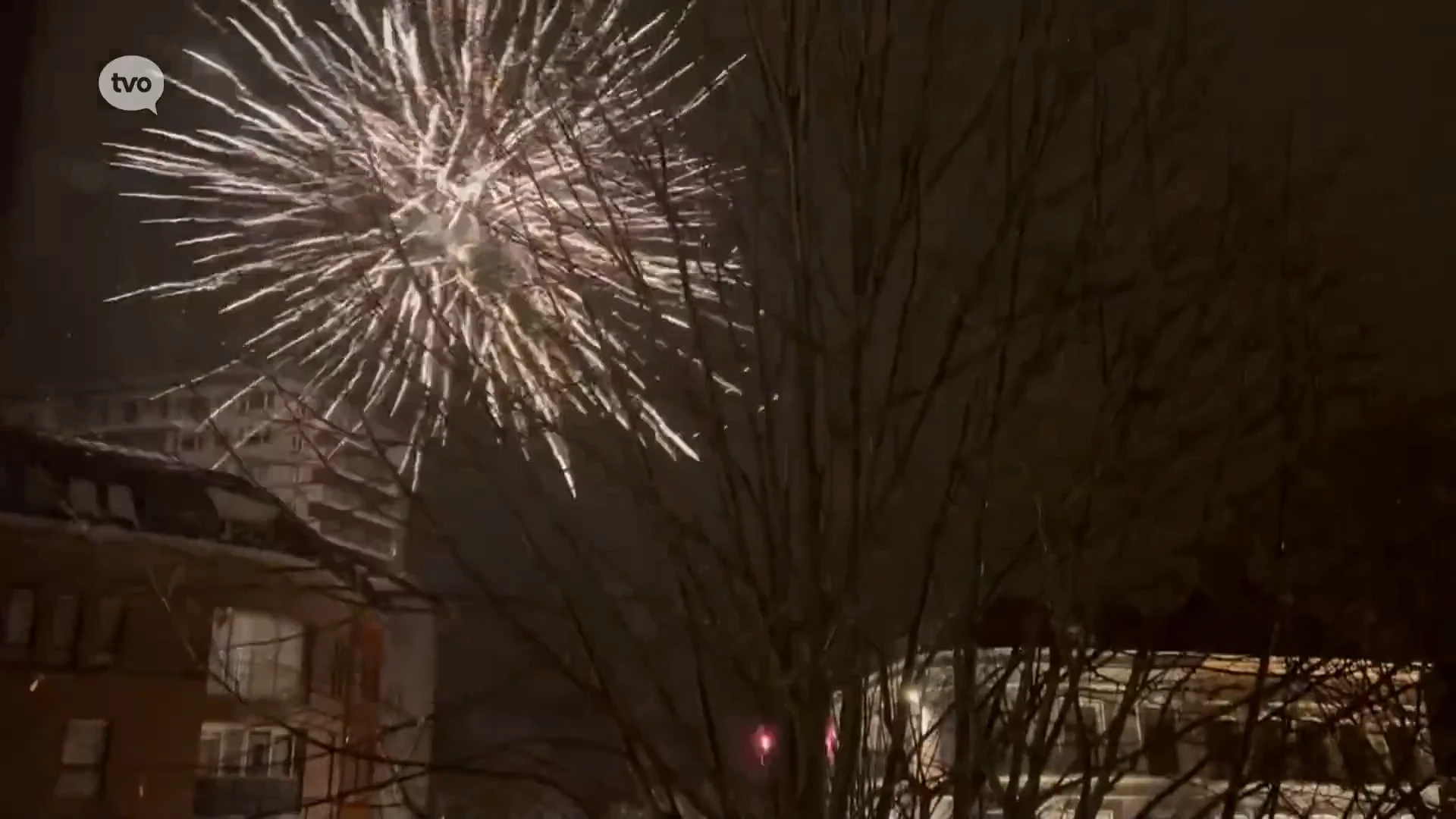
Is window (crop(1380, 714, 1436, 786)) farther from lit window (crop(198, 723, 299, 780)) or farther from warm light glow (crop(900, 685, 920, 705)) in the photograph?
lit window (crop(198, 723, 299, 780))

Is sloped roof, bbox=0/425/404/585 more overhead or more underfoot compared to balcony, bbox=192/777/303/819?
more overhead

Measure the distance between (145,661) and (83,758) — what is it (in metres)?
0.51

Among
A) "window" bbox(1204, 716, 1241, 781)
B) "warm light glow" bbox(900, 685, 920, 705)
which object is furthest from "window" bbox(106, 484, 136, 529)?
"window" bbox(1204, 716, 1241, 781)

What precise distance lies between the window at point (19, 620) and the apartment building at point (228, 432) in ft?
3.11

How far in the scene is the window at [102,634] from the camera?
5461 mm

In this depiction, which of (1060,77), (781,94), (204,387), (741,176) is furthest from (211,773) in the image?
(1060,77)

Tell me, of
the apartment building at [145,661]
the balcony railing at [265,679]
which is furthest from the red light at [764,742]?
the balcony railing at [265,679]

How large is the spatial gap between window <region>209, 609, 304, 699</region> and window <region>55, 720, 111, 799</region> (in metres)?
0.64

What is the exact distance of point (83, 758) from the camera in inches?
212

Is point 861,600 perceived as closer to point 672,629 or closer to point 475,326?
point 672,629

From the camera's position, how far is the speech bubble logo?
20.5 feet

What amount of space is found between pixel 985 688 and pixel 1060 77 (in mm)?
1600

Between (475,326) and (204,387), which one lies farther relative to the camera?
(204,387)

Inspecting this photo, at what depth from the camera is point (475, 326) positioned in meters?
4.48
